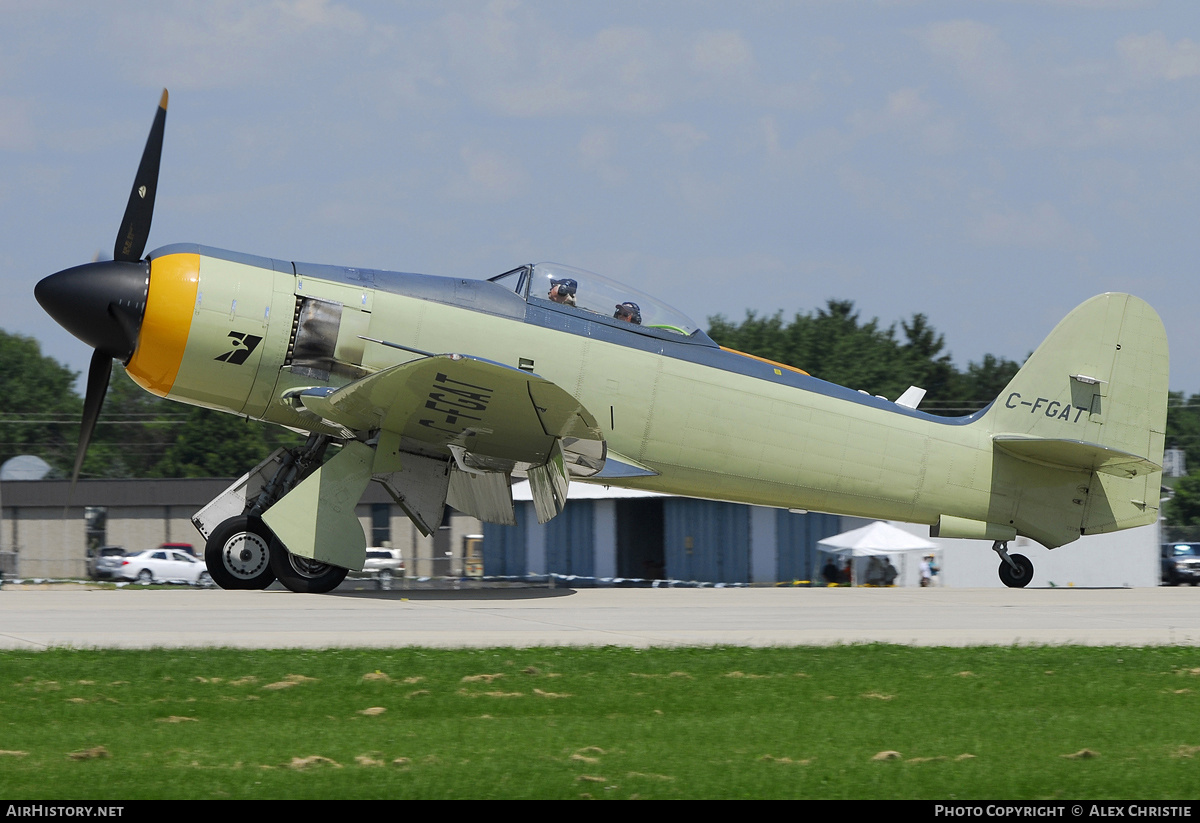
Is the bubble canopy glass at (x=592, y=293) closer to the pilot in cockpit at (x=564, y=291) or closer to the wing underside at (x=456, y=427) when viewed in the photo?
the pilot in cockpit at (x=564, y=291)

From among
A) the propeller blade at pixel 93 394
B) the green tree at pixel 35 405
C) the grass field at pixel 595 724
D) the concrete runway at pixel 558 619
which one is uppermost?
the green tree at pixel 35 405

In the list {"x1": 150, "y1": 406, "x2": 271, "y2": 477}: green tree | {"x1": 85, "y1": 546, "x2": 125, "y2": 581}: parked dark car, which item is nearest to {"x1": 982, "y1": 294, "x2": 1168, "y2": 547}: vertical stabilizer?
{"x1": 85, "y1": 546, "x2": 125, "y2": 581}: parked dark car

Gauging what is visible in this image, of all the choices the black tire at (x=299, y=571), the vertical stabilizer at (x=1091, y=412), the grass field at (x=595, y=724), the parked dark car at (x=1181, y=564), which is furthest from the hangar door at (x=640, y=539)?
the grass field at (x=595, y=724)

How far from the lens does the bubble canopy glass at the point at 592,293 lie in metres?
13.8

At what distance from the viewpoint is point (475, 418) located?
1292cm

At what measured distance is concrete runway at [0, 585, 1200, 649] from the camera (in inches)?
382

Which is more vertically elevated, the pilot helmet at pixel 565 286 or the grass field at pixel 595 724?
the pilot helmet at pixel 565 286

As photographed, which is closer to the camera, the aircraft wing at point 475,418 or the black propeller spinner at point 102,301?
the aircraft wing at point 475,418

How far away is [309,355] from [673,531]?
16.8 m

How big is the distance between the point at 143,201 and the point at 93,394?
230 cm

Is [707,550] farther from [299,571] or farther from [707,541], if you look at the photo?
[299,571]

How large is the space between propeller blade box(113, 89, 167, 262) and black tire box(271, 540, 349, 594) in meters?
3.57

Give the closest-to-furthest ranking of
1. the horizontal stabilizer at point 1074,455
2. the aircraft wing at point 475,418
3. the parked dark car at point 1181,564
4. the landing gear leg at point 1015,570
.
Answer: the aircraft wing at point 475,418 < the horizontal stabilizer at point 1074,455 < the landing gear leg at point 1015,570 < the parked dark car at point 1181,564

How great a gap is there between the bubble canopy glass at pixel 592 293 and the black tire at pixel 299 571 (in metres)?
3.77
